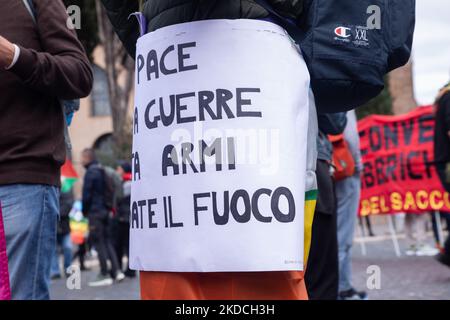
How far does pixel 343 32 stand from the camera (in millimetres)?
2553

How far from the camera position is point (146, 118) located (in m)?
2.58

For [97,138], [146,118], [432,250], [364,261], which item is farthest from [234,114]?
[97,138]

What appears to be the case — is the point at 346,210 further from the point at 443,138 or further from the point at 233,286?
the point at 233,286

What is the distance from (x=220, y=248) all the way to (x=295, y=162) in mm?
343

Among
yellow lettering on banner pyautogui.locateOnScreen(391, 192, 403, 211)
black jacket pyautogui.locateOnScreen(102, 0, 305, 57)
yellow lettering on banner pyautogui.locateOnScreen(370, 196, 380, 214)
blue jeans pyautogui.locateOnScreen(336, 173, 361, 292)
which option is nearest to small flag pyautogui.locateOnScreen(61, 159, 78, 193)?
yellow lettering on banner pyautogui.locateOnScreen(370, 196, 380, 214)

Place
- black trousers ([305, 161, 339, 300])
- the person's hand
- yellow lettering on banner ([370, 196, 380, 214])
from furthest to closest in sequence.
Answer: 1. yellow lettering on banner ([370, 196, 380, 214])
2. black trousers ([305, 161, 339, 300])
3. the person's hand

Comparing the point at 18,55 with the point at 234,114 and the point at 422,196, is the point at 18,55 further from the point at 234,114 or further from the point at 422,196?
the point at 422,196

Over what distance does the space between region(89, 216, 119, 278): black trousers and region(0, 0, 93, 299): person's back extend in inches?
310

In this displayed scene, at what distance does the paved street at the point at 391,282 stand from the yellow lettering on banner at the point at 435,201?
2.27ft

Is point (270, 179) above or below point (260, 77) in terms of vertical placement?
below

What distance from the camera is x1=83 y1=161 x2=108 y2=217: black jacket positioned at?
11.1 m

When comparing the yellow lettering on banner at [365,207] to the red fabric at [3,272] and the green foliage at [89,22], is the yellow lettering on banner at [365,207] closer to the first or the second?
the red fabric at [3,272]

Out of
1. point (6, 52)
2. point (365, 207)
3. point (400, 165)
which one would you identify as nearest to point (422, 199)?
point (400, 165)

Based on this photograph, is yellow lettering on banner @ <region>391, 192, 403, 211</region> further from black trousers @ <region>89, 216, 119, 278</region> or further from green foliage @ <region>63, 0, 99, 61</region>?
green foliage @ <region>63, 0, 99, 61</region>
